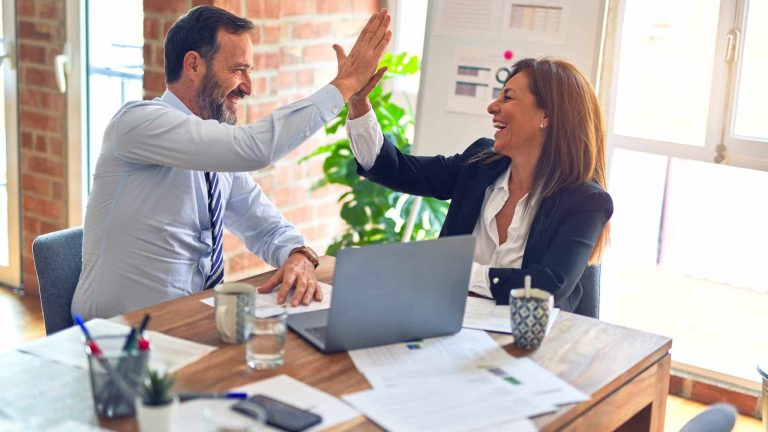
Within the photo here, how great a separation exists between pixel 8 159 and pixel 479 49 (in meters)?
2.11

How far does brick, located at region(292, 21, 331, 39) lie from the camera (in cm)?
367

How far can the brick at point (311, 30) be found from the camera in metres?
3.67

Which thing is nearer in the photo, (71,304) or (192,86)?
(71,304)

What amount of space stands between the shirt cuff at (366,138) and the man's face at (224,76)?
29 centimetres

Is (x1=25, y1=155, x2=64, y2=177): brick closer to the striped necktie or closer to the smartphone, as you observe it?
the striped necktie

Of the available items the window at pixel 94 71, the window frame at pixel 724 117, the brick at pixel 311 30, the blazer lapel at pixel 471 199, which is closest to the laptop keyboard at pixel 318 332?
the blazer lapel at pixel 471 199

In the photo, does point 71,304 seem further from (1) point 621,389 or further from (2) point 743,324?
(2) point 743,324

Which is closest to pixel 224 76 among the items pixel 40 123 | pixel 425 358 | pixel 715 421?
pixel 425 358

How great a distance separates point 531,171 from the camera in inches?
97.8

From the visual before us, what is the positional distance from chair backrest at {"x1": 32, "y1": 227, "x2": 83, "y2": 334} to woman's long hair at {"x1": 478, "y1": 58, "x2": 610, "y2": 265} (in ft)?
3.67

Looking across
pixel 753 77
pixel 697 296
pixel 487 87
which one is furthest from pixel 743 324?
pixel 487 87

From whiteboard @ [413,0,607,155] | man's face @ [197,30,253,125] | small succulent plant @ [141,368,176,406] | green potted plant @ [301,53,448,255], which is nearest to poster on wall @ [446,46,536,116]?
whiteboard @ [413,0,607,155]

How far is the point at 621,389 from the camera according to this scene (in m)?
1.79

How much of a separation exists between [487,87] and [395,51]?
934mm
